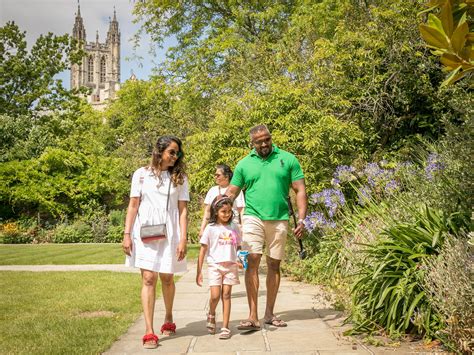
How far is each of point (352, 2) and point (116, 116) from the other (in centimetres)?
3080

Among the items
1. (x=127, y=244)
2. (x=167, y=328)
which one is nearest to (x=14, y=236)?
(x=167, y=328)

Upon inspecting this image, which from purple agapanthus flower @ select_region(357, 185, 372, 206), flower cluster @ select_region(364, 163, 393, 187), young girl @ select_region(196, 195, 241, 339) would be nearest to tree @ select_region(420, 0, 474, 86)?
young girl @ select_region(196, 195, 241, 339)

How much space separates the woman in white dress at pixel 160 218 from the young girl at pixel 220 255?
29cm

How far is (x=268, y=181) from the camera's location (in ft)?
18.0

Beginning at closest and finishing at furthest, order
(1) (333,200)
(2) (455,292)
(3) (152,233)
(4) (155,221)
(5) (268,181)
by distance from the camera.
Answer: (2) (455,292), (3) (152,233), (4) (155,221), (5) (268,181), (1) (333,200)

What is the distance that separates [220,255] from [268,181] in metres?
0.88

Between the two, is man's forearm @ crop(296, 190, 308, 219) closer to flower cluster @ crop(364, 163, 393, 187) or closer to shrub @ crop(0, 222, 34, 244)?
flower cluster @ crop(364, 163, 393, 187)

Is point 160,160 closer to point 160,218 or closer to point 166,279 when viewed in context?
point 160,218

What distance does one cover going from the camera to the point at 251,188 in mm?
5578

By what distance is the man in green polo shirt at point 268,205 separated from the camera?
5.48m

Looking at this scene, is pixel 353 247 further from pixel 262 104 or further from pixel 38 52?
pixel 38 52

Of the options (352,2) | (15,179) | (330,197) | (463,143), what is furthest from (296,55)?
(15,179)

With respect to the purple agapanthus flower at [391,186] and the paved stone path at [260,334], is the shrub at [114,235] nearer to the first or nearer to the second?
the paved stone path at [260,334]

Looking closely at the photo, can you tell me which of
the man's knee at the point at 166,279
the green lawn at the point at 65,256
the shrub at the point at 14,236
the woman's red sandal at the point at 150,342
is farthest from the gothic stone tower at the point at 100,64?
the woman's red sandal at the point at 150,342
